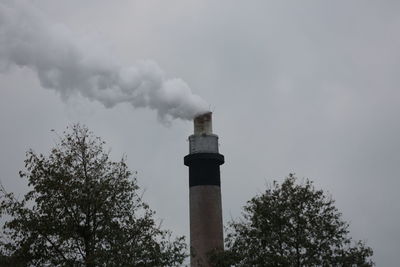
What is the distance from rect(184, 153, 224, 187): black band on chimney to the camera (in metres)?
41.6

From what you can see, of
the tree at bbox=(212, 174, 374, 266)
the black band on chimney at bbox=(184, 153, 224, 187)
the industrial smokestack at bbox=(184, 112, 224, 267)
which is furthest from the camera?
the black band on chimney at bbox=(184, 153, 224, 187)

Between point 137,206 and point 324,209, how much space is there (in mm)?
8717

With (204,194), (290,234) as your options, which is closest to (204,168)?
(204,194)

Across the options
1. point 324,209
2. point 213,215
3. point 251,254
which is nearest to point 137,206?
point 251,254

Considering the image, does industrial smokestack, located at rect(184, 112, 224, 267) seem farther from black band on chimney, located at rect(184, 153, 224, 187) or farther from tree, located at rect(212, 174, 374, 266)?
tree, located at rect(212, 174, 374, 266)

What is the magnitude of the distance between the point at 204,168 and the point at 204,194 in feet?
6.60

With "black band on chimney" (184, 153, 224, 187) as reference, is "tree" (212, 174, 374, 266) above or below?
below

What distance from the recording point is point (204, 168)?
4178cm

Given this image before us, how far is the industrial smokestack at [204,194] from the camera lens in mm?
40406

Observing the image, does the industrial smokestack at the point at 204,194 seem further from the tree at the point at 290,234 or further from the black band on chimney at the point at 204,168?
the tree at the point at 290,234

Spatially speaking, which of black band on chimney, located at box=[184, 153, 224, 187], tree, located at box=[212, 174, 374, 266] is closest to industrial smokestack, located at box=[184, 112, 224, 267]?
black band on chimney, located at box=[184, 153, 224, 187]

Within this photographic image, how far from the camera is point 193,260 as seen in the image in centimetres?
4091

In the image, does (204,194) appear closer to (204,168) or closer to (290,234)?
(204,168)

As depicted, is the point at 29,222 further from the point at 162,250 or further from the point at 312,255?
the point at 312,255
